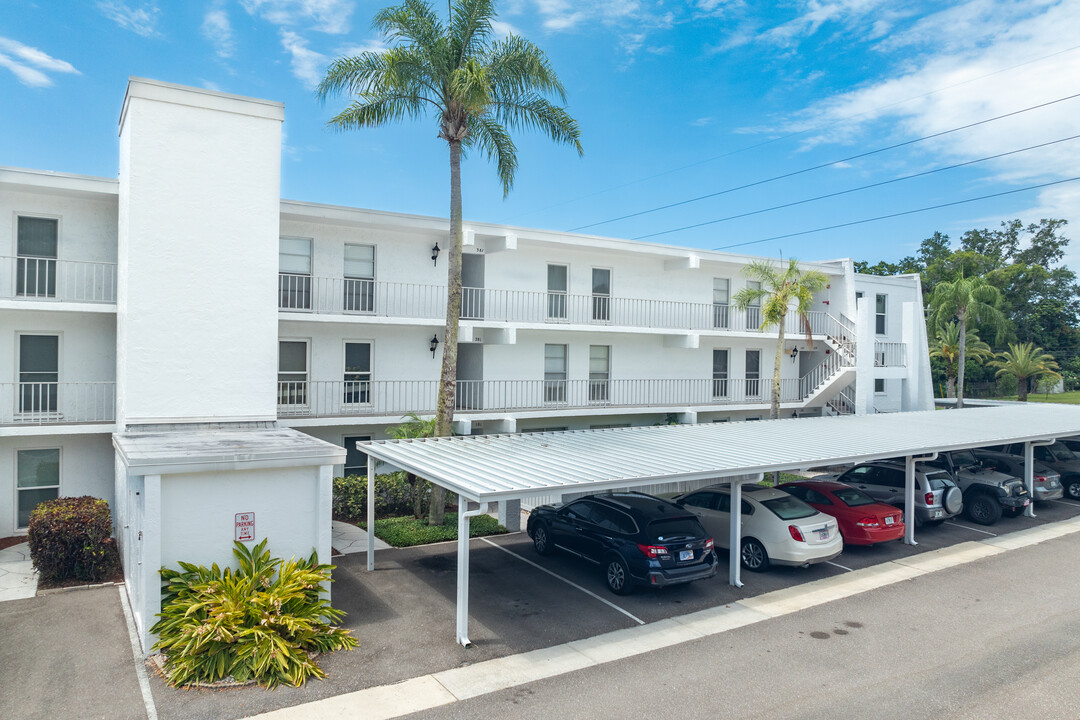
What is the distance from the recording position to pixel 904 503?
653 inches

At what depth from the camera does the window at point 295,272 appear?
18.2 metres

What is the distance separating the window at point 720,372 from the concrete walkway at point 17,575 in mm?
20726

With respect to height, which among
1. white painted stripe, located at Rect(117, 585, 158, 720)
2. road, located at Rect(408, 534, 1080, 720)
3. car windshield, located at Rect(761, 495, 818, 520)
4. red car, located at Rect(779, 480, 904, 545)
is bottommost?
road, located at Rect(408, 534, 1080, 720)

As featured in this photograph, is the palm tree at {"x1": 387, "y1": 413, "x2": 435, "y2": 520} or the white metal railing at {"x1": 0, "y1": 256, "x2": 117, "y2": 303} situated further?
the palm tree at {"x1": 387, "y1": 413, "x2": 435, "y2": 520}

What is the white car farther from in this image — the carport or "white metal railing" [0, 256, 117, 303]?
"white metal railing" [0, 256, 117, 303]

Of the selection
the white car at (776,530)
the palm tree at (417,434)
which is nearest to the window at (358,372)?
the palm tree at (417,434)

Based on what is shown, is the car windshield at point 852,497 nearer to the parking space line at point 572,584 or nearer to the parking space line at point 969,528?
the parking space line at point 969,528

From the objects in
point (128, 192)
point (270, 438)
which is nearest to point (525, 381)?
point (270, 438)

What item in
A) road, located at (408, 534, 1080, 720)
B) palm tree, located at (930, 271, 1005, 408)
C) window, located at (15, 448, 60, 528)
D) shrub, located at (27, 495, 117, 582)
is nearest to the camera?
road, located at (408, 534, 1080, 720)

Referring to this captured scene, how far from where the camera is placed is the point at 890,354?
93.5ft

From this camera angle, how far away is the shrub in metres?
11.9

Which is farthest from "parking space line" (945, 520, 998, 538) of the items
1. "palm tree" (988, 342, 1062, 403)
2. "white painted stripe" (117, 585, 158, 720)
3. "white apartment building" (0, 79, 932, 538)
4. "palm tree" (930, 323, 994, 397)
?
"palm tree" (988, 342, 1062, 403)

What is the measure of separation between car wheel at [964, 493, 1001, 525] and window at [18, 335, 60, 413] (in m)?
22.0

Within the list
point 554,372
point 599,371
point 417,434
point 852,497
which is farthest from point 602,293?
point 852,497
